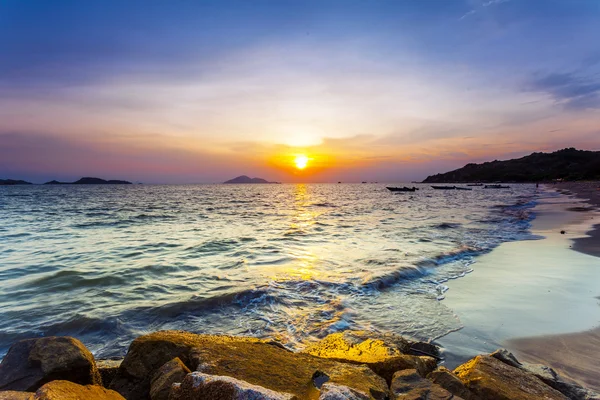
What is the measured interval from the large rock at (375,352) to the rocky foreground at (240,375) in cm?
2

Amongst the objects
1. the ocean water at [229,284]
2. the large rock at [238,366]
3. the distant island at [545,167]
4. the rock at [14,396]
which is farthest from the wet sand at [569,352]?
the distant island at [545,167]

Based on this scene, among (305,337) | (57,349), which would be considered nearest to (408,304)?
(305,337)

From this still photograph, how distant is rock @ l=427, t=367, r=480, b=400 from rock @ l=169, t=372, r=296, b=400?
1997mm

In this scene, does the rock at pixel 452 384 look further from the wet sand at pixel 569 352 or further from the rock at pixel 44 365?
the rock at pixel 44 365

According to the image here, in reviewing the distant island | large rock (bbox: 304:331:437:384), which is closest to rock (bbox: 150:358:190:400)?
large rock (bbox: 304:331:437:384)

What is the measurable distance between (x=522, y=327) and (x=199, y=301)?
706 centimetres

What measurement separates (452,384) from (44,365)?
427 cm

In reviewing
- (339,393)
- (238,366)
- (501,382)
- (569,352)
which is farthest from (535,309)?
(238,366)

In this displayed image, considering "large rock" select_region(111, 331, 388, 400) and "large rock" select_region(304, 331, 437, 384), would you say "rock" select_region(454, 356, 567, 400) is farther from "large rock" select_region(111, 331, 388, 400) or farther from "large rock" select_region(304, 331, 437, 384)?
"large rock" select_region(111, 331, 388, 400)

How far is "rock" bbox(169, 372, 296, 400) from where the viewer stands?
101 inches

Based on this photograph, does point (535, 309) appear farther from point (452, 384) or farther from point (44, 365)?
point (44, 365)

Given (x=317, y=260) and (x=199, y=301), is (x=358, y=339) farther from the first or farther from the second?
(x=317, y=260)

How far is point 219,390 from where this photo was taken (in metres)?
2.70

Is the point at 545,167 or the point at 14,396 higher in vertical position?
the point at 545,167
